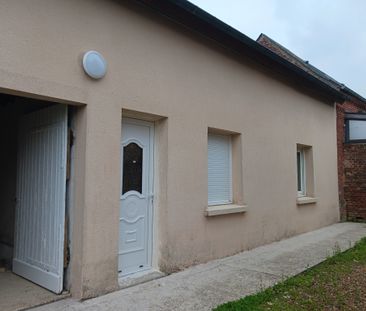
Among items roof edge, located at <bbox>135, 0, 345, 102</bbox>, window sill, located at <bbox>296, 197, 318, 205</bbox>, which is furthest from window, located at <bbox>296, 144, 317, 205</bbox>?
roof edge, located at <bbox>135, 0, 345, 102</bbox>

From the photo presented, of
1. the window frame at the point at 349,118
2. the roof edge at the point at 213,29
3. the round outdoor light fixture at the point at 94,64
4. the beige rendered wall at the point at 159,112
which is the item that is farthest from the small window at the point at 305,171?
the round outdoor light fixture at the point at 94,64

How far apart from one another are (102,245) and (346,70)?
41117 millimetres

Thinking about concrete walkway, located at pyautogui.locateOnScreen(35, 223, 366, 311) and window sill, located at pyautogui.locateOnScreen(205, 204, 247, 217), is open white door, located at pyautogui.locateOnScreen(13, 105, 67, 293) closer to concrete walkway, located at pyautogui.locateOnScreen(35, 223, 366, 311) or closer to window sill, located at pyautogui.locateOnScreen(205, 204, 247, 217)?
concrete walkway, located at pyautogui.locateOnScreen(35, 223, 366, 311)

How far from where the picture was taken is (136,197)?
5395 mm

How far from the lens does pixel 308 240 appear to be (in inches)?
333

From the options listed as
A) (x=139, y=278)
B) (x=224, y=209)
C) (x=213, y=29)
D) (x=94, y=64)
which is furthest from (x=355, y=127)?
(x=94, y=64)

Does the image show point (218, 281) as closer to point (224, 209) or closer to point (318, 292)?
point (318, 292)

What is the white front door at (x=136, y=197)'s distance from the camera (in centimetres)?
521

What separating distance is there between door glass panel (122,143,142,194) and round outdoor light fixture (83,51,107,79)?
1.19 meters

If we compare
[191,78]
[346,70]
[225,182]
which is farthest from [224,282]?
[346,70]

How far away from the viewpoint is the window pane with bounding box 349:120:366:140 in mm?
12586

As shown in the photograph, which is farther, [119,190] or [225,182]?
[225,182]

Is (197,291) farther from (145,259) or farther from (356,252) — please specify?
(356,252)

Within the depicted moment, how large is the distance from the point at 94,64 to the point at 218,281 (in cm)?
348
